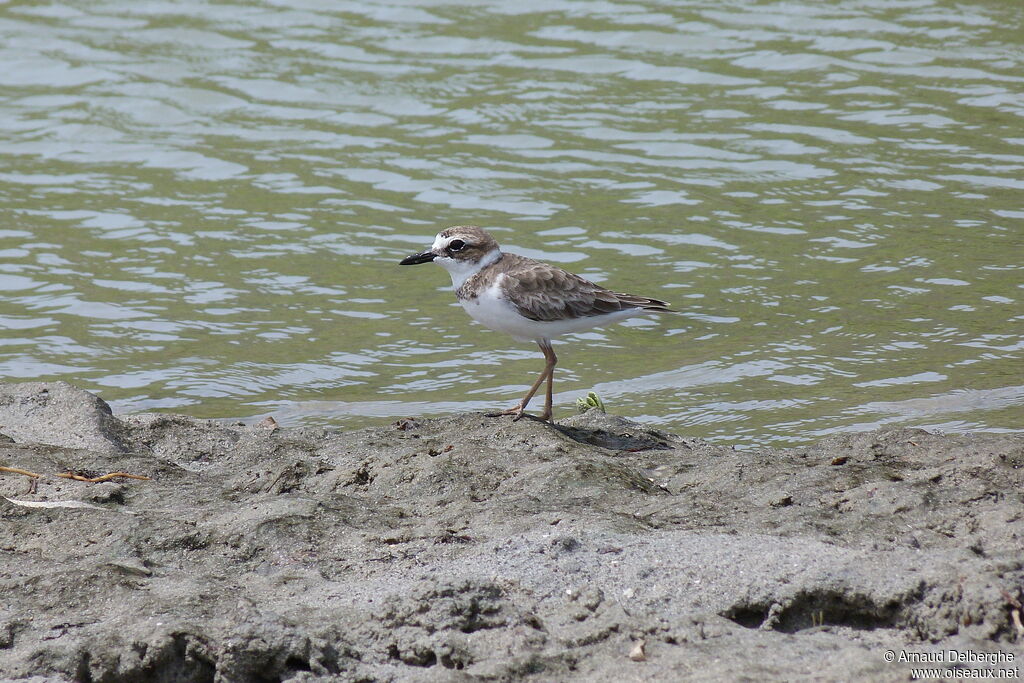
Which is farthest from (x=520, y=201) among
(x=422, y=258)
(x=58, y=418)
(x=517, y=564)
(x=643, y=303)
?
(x=517, y=564)

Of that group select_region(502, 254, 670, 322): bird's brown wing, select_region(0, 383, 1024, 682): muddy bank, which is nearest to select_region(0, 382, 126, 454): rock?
select_region(0, 383, 1024, 682): muddy bank

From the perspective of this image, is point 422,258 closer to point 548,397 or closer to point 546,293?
point 546,293

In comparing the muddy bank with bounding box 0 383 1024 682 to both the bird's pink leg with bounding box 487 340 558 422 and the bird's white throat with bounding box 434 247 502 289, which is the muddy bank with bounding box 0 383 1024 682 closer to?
the bird's pink leg with bounding box 487 340 558 422

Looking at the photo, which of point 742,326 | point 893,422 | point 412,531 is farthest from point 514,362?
point 412,531

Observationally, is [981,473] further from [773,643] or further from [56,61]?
[56,61]

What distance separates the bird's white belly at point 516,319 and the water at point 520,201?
1.03 metres

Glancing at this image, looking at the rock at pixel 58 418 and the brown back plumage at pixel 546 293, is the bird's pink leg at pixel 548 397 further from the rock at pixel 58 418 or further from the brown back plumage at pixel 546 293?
the rock at pixel 58 418

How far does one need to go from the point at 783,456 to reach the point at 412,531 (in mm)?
2089

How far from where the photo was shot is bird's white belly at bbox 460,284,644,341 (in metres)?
6.79

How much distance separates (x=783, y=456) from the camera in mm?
5918

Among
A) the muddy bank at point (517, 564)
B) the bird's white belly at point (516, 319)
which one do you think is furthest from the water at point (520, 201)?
the muddy bank at point (517, 564)

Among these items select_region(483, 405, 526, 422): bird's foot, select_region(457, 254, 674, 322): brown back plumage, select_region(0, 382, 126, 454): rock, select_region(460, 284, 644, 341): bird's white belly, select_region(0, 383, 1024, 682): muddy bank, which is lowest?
select_region(0, 382, 126, 454): rock

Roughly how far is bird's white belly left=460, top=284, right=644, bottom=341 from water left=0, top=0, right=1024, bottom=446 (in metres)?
1.03

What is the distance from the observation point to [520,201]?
Result: 1114cm
